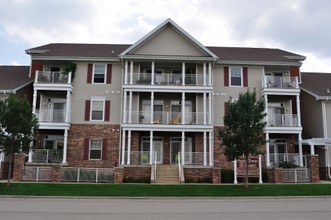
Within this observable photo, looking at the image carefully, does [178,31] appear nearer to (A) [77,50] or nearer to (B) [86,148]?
(A) [77,50]

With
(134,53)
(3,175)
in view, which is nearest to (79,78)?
(134,53)

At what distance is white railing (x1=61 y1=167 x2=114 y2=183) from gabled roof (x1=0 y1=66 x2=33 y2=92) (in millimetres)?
8918

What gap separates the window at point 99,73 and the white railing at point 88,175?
861 cm

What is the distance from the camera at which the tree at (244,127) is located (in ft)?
65.2

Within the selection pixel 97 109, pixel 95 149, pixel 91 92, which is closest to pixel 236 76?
pixel 97 109

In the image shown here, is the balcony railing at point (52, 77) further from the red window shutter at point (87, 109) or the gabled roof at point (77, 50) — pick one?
the red window shutter at point (87, 109)

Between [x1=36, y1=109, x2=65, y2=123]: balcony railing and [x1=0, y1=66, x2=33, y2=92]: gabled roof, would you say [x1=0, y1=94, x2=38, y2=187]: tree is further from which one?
[x1=0, y1=66, x2=33, y2=92]: gabled roof

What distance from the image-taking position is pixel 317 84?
1243 inches

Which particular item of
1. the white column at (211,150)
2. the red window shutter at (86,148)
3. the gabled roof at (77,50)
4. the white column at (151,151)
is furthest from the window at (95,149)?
the white column at (211,150)

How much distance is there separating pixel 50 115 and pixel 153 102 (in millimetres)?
8104
